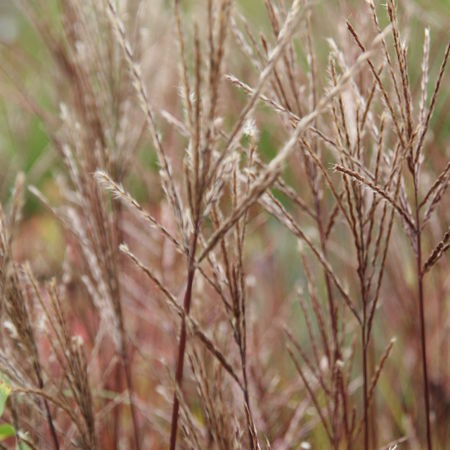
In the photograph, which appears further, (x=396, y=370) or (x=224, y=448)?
(x=396, y=370)

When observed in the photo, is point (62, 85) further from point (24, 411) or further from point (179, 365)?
point (179, 365)

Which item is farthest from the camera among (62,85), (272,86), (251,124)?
(62,85)

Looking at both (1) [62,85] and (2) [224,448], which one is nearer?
(2) [224,448]

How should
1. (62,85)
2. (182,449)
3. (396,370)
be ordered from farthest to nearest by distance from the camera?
1. (396,370)
2. (62,85)
3. (182,449)

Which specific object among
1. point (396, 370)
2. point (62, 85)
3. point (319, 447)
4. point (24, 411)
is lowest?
point (319, 447)

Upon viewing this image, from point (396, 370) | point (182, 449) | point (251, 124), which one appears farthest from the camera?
point (396, 370)

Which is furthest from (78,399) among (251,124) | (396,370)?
(396,370)

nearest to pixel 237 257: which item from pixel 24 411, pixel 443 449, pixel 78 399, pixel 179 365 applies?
pixel 179 365

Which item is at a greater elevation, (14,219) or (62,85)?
(62,85)

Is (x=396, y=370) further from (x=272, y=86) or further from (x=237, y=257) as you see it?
(x=237, y=257)
